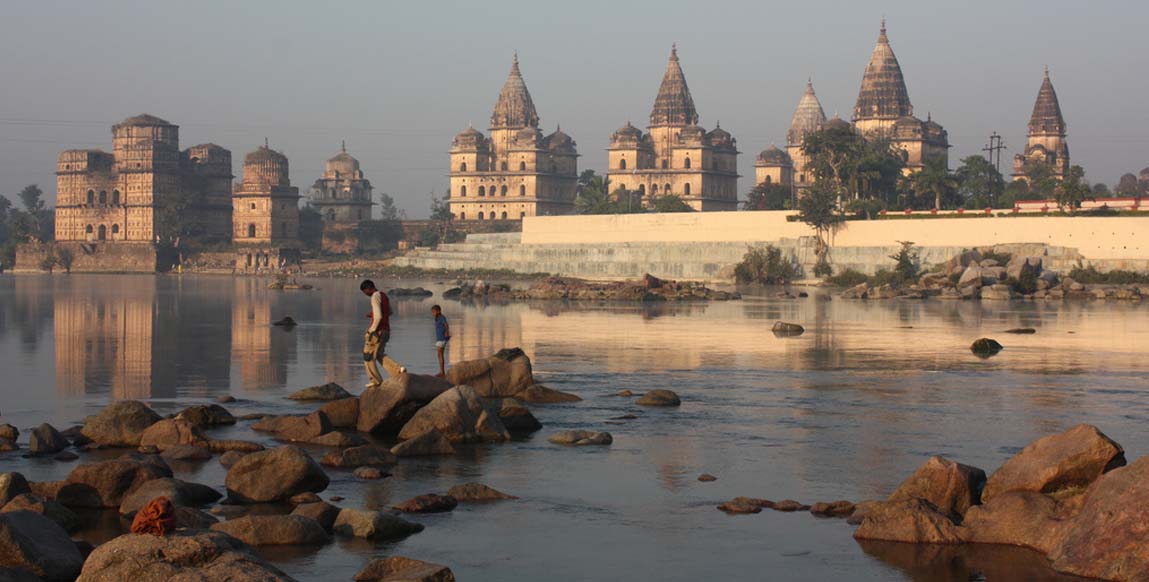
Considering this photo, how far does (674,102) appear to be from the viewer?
148 meters

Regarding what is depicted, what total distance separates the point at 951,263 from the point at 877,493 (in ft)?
195

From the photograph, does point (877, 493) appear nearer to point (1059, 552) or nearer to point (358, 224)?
point (1059, 552)

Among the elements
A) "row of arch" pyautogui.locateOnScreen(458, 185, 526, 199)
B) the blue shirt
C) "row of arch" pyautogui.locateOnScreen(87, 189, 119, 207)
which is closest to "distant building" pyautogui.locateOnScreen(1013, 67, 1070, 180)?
"row of arch" pyautogui.locateOnScreen(458, 185, 526, 199)

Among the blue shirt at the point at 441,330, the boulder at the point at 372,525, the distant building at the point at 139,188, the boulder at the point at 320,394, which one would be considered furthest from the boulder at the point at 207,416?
the distant building at the point at 139,188

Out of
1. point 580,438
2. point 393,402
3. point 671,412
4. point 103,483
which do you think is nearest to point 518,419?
point 580,438

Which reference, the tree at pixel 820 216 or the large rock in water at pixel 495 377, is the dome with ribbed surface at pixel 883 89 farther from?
the large rock in water at pixel 495 377

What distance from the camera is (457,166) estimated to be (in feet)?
517

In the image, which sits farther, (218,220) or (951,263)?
(218,220)

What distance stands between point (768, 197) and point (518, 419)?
362ft

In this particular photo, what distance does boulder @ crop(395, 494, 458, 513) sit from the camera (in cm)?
1302

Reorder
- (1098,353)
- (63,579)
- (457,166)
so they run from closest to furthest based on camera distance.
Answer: (63,579) < (1098,353) < (457,166)

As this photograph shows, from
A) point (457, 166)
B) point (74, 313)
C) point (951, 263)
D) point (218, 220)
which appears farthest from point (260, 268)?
point (74, 313)

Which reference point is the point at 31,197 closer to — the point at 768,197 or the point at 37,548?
the point at 768,197

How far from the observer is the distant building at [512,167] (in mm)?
152250
